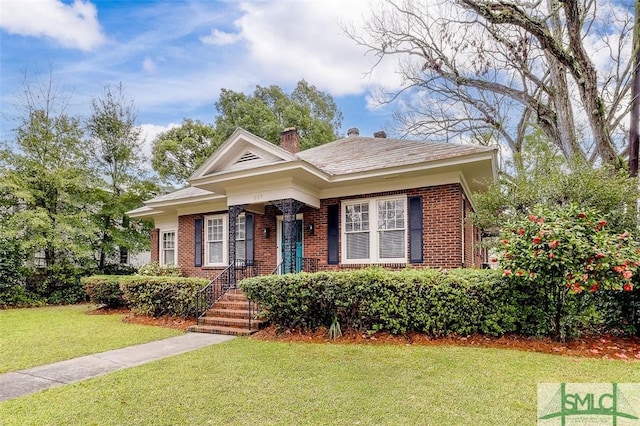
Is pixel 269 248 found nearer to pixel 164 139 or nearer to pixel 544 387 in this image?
pixel 544 387

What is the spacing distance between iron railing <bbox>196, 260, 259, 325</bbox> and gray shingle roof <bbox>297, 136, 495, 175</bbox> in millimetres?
3673

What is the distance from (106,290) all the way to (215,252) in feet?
11.5

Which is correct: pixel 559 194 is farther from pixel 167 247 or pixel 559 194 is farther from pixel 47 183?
pixel 47 183

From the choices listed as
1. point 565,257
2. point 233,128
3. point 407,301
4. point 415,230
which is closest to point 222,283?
point 415,230

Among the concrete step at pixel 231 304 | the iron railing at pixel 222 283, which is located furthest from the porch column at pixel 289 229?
the iron railing at pixel 222 283

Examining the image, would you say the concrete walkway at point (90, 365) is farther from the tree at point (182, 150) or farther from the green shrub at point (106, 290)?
the tree at point (182, 150)

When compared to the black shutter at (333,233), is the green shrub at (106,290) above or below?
below

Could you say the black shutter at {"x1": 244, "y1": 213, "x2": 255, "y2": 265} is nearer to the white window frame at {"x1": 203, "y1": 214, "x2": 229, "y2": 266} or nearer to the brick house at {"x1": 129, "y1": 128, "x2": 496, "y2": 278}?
the brick house at {"x1": 129, "y1": 128, "x2": 496, "y2": 278}

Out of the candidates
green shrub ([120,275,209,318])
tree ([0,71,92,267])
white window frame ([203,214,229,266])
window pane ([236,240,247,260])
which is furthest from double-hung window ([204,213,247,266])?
tree ([0,71,92,267])

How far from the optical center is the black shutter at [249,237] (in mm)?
11648

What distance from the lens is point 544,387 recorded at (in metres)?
4.21

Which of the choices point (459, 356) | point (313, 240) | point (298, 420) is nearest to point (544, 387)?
point (459, 356)

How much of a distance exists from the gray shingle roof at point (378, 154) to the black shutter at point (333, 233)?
1.08 meters

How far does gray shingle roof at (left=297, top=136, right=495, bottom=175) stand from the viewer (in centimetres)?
892
